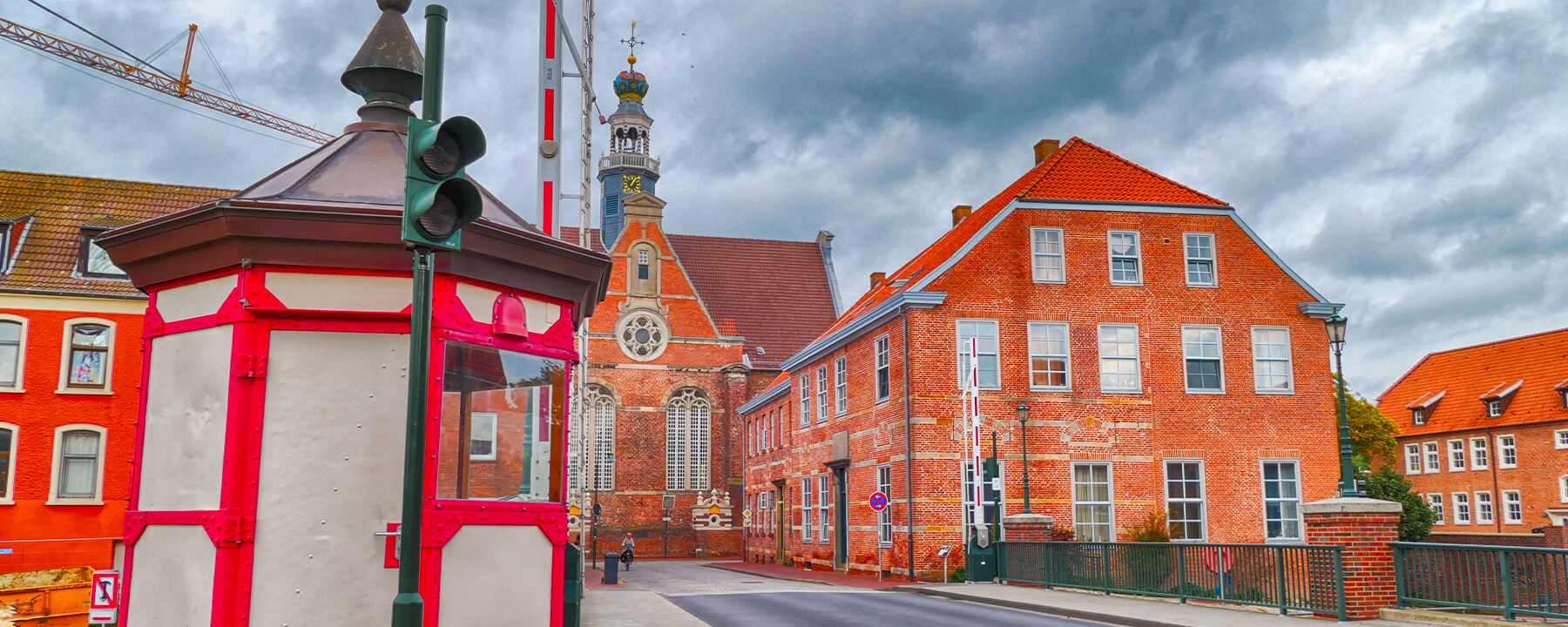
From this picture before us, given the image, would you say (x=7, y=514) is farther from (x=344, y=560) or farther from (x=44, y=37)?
(x=44, y=37)

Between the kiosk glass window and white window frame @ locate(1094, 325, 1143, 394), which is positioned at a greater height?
white window frame @ locate(1094, 325, 1143, 394)

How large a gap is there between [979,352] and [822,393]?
8434 millimetres

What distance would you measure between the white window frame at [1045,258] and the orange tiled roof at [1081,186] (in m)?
0.86

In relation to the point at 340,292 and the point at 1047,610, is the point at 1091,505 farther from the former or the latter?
the point at 340,292

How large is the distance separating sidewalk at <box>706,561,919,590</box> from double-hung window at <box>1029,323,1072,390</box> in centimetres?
578

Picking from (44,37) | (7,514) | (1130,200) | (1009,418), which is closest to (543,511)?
(1009,418)

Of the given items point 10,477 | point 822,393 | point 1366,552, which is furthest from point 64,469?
point 1366,552

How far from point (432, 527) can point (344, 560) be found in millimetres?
540

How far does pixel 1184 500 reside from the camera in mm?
28625

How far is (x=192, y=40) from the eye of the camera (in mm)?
66125

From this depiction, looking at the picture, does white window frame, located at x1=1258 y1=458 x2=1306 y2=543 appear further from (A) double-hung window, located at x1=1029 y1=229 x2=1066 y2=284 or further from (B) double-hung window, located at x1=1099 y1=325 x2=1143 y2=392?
(A) double-hung window, located at x1=1029 y1=229 x2=1066 y2=284

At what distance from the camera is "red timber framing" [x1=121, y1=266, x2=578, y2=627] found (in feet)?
23.6

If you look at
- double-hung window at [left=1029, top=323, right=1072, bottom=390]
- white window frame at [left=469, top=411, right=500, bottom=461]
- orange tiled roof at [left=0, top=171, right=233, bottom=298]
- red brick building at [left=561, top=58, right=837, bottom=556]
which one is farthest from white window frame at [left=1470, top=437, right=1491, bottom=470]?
white window frame at [left=469, top=411, right=500, bottom=461]

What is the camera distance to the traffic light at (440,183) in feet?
18.3
